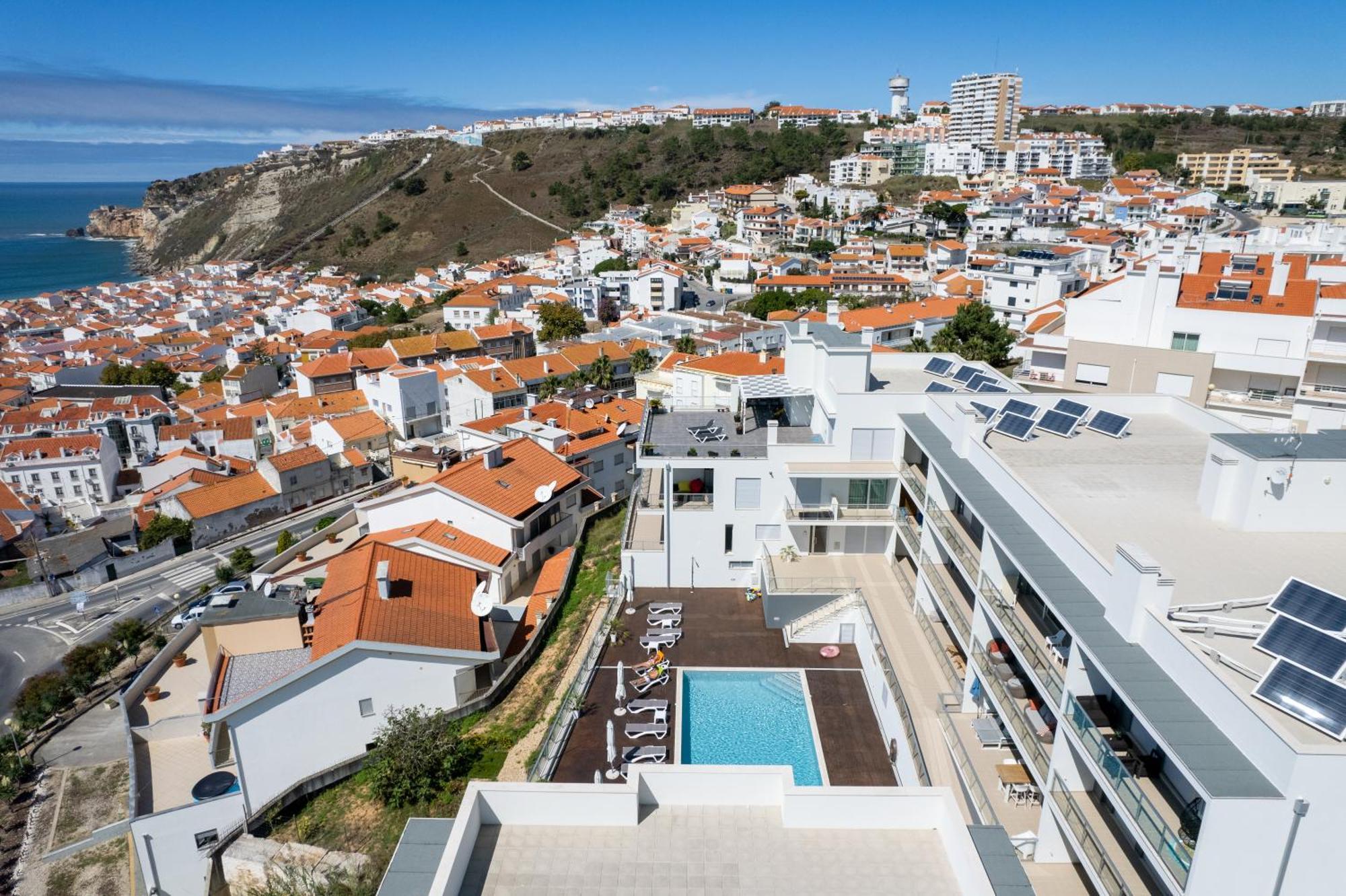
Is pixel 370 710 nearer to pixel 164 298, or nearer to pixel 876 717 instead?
pixel 876 717

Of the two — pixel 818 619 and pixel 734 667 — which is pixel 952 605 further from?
pixel 734 667

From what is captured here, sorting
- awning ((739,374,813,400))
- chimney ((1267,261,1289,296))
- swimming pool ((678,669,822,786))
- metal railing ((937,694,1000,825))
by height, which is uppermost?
chimney ((1267,261,1289,296))

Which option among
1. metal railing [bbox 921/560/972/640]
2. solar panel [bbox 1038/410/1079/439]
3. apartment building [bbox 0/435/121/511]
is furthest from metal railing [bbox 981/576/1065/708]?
apartment building [bbox 0/435/121/511]

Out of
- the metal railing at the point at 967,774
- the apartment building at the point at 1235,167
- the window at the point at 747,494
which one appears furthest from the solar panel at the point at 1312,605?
the apartment building at the point at 1235,167

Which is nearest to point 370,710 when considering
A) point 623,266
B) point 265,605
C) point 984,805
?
point 265,605

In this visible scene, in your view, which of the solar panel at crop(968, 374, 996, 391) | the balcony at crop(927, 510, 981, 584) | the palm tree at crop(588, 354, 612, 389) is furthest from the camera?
the palm tree at crop(588, 354, 612, 389)

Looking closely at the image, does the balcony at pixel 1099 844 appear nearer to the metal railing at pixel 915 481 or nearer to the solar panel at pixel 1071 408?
the metal railing at pixel 915 481

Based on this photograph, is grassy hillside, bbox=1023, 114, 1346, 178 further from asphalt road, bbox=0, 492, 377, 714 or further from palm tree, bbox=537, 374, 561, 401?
asphalt road, bbox=0, 492, 377, 714

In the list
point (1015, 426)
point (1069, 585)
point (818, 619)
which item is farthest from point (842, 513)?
point (1069, 585)
